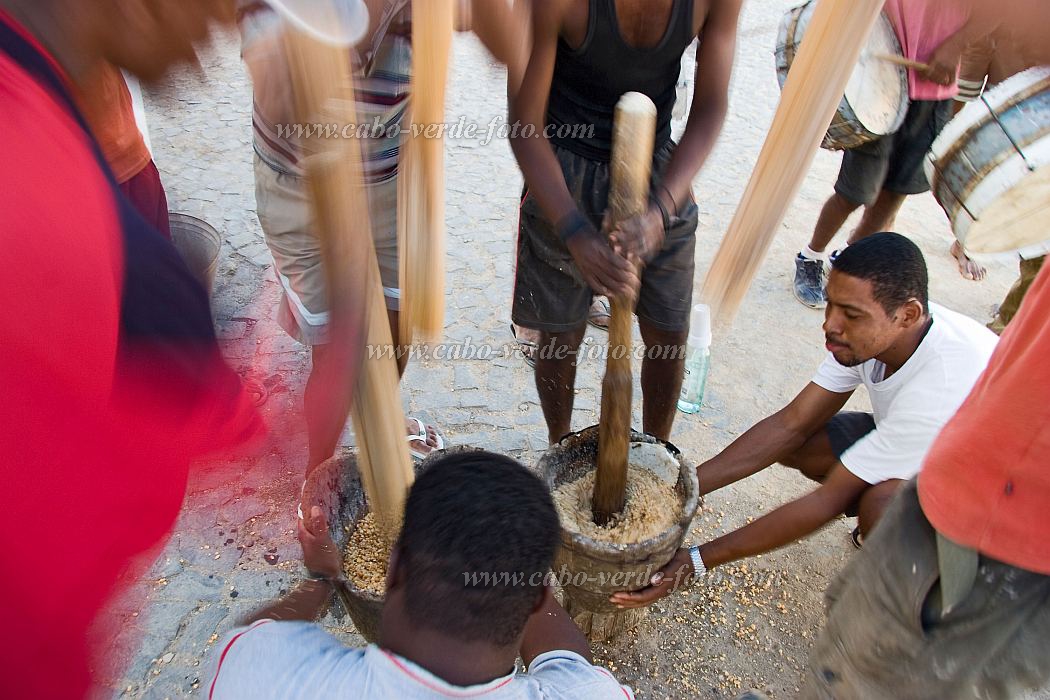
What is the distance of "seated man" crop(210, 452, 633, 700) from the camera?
108 cm

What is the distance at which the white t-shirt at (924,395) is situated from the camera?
193 centimetres

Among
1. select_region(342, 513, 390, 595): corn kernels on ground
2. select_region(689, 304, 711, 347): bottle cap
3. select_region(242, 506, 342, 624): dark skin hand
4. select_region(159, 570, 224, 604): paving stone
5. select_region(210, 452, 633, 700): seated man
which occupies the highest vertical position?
select_region(210, 452, 633, 700): seated man

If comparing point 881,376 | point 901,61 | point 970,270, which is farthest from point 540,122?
point 970,270

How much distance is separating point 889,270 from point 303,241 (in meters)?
1.70

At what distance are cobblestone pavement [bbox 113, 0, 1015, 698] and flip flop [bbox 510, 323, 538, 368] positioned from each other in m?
0.04

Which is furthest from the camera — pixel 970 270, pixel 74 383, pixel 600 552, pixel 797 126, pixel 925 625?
pixel 970 270

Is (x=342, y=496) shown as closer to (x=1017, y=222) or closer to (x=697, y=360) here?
(x=697, y=360)

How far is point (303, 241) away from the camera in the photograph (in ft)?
7.36

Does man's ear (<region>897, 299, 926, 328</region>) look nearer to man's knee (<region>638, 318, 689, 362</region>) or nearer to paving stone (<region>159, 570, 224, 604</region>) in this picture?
man's knee (<region>638, 318, 689, 362</region>)

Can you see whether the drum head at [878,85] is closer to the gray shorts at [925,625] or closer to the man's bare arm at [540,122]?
the man's bare arm at [540,122]

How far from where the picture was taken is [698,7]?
205 centimetres

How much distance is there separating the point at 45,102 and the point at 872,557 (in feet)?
5.30

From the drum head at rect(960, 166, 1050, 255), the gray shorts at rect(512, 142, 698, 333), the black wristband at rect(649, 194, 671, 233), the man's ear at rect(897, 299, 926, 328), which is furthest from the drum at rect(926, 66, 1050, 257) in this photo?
the black wristband at rect(649, 194, 671, 233)

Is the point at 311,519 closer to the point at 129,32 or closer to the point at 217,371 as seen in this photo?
the point at 217,371
